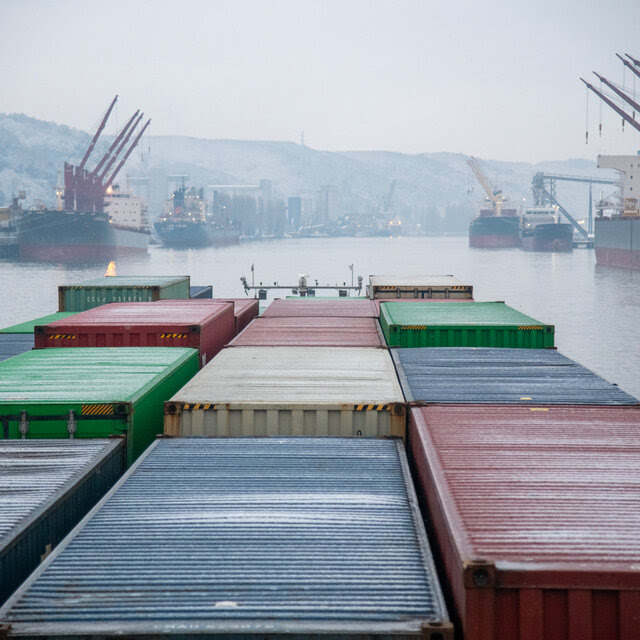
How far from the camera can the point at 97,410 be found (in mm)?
14055

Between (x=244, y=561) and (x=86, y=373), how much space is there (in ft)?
32.1

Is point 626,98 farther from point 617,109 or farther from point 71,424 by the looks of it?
point 71,424

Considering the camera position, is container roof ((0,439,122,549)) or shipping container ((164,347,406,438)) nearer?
container roof ((0,439,122,549))

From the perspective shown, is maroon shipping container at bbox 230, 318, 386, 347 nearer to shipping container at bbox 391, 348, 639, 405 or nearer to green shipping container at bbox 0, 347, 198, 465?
shipping container at bbox 391, 348, 639, 405

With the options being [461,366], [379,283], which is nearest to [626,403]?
[461,366]

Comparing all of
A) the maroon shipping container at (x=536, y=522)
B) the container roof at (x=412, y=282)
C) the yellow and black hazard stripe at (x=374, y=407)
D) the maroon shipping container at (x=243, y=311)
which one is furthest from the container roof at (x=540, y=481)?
the container roof at (x=412, y=282)

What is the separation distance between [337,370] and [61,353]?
25.0 feet

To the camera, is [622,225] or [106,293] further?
[622,225]

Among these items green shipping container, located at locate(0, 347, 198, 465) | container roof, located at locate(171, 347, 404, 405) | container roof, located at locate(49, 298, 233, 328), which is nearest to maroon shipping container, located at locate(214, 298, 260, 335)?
container roof, located at locate(49, 298, 233, 328)

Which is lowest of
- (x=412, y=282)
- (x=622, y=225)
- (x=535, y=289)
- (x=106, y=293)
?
(x=535, y=289)

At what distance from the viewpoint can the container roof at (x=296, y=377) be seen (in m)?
14.6

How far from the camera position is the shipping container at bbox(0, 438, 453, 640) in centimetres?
737

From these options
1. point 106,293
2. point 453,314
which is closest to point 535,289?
point 106,293

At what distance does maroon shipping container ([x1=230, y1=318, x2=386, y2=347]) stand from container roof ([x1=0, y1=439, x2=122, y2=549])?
9.76 m
